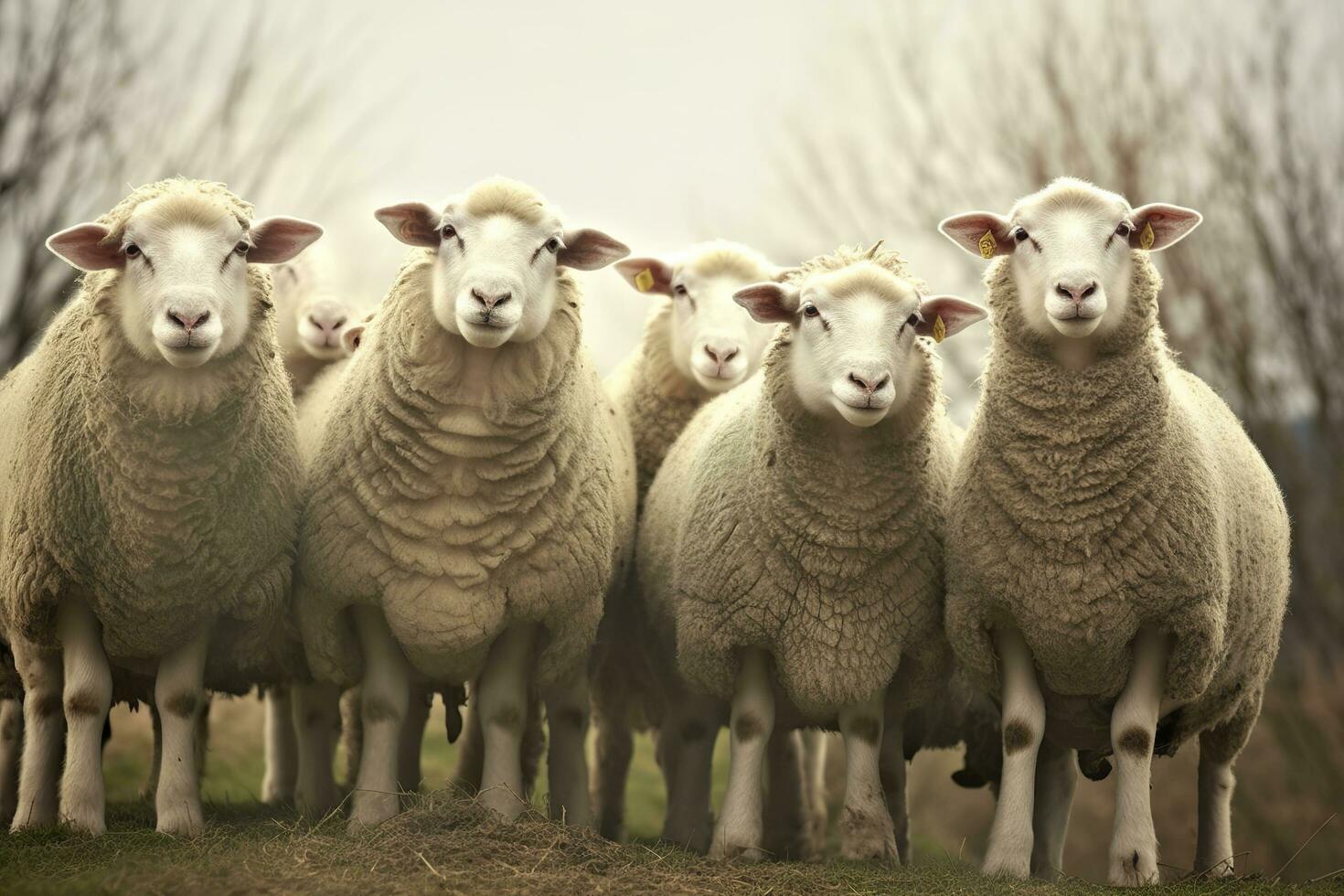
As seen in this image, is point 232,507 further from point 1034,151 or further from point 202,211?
point 1034,151

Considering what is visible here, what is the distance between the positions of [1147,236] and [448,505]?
9.00 feet

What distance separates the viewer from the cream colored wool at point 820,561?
5863 millimetres

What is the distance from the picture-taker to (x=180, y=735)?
18.7 feet

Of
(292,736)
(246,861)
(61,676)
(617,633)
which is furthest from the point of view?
(292,736)

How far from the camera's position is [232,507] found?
568 centimetres

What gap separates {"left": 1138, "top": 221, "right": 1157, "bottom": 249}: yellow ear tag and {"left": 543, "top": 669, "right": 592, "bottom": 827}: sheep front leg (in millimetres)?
2803

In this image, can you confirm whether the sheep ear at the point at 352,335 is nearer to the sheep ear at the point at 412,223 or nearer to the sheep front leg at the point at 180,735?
the sheep ear at the point at 412,223

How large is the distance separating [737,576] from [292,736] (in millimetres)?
3167

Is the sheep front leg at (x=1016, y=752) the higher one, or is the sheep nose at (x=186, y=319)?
the sheep nose at (x=186, y=319)

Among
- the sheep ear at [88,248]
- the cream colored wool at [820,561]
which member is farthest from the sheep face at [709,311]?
the sheep ear at [88,248]

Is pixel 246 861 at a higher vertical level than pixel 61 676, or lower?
lower

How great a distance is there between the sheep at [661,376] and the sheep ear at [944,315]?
5.08 ft

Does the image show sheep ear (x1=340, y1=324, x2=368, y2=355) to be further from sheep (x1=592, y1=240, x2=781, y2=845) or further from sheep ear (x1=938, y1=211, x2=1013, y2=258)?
sheep ear (x1=938, y1=211, x2=1013, y2=258)

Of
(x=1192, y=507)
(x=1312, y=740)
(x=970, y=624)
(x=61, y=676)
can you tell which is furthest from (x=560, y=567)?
(x=1312, y=740)
